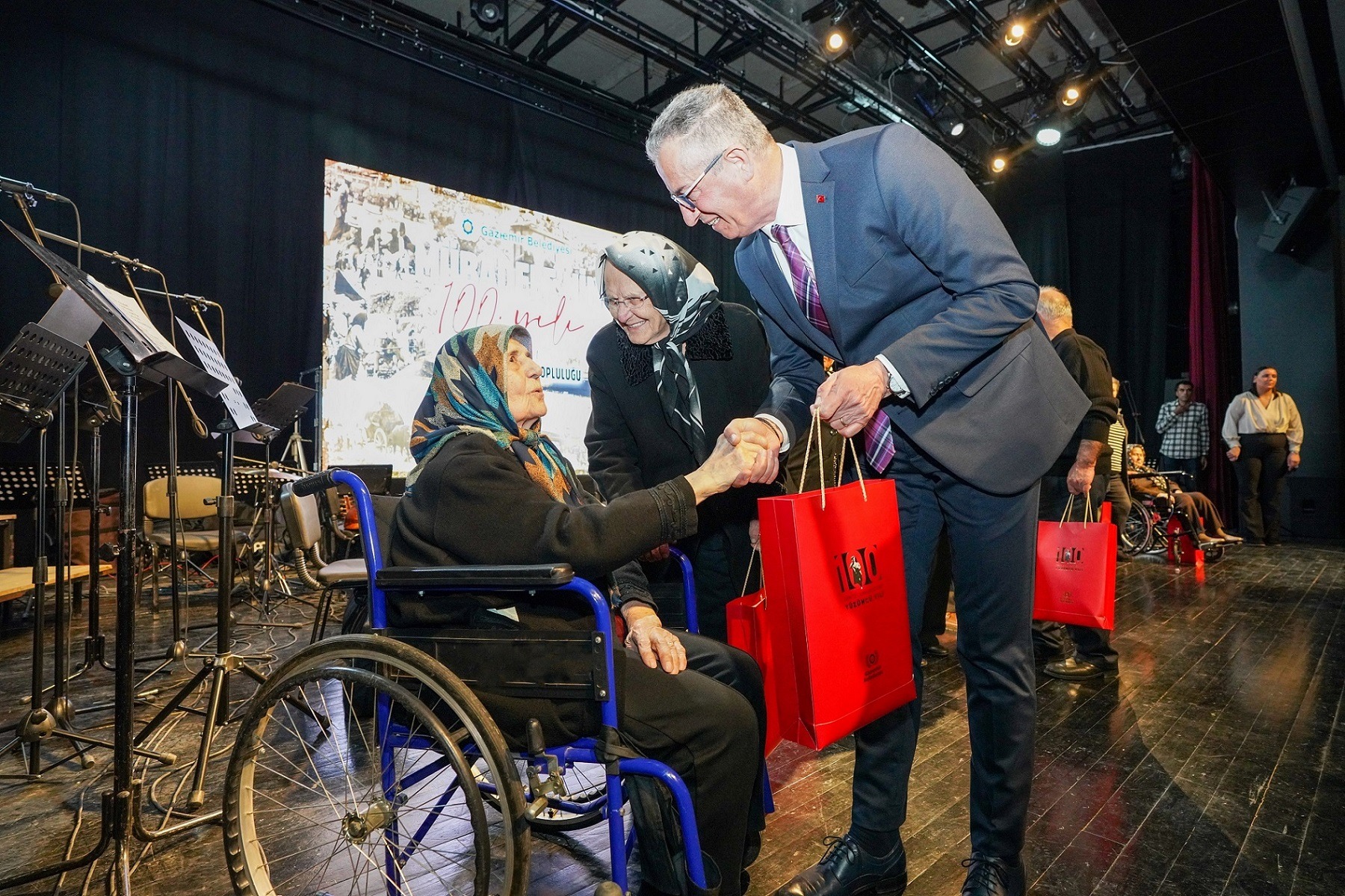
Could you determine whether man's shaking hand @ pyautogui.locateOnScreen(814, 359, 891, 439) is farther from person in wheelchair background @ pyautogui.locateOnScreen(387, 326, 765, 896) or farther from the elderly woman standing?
the elderly woman standing

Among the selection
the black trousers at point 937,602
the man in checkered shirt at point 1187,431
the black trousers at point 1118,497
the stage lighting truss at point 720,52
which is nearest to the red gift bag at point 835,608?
the black trousers at point 937,602

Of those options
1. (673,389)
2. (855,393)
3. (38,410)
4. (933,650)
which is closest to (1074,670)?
(933,650)

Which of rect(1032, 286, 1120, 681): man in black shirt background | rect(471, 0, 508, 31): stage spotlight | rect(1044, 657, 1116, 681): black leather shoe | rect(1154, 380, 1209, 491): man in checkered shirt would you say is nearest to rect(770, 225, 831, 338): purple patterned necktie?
rect(1032, 286, 1120, 681): man in black shirt background

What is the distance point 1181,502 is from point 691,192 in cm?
592

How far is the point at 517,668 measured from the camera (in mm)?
1069

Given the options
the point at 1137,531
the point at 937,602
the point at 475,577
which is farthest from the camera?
the point at 1137,531

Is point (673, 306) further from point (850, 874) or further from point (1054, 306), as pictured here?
point (1054, 306)

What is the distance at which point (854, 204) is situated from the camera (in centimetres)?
116

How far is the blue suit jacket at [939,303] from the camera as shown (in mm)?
1101

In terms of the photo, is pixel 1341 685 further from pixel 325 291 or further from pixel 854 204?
pixel 325 291

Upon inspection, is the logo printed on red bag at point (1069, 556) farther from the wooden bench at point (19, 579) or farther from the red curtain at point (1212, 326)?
the red curtain at point (1212, 326)

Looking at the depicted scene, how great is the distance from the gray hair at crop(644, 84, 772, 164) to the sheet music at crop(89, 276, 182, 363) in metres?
1.07

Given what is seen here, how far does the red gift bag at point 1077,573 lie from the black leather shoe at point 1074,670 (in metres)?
0.67

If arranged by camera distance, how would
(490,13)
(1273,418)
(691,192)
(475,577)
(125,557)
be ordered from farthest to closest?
(1273,418), (490,13), (125,557), (691,192), (475,577)
